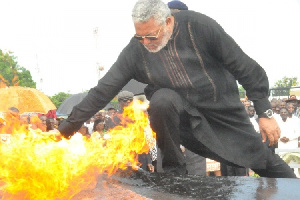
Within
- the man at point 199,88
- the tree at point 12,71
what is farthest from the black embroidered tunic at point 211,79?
the tree at point 12,71

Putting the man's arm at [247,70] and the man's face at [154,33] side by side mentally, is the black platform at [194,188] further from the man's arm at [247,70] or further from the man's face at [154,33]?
the man's face at [154,33]

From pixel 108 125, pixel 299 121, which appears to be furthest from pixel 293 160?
pixel 108 125

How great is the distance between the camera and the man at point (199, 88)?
3027 millimetres

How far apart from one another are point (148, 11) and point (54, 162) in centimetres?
142

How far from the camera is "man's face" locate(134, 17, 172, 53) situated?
2988mm

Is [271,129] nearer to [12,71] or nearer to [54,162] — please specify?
[54,162]

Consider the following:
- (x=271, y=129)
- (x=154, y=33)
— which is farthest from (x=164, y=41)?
(x=271, y=129)

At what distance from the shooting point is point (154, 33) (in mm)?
3023

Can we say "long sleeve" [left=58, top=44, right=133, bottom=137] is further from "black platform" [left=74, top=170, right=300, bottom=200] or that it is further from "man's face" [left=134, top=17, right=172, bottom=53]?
"black platform" [left=74, top=170, right=300, bottom=200]

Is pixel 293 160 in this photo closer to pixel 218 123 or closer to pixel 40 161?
pixel 218 123

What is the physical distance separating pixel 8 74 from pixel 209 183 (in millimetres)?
50116

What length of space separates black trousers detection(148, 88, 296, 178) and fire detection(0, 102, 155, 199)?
0.46 metres

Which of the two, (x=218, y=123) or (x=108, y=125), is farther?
(x=108, y=125)

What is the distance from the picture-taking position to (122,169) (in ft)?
10.8
